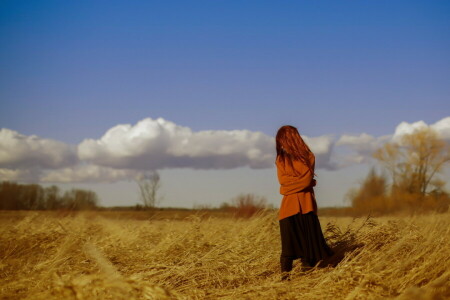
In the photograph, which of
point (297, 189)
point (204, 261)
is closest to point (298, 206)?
point (297, 189)

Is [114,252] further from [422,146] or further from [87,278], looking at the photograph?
[422,146]

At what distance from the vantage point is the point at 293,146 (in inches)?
239

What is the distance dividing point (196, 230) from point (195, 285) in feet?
10.8

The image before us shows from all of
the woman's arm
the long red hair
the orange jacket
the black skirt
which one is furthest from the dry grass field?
the long red hair

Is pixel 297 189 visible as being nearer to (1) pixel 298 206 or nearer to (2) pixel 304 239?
(1) pixel 298 206

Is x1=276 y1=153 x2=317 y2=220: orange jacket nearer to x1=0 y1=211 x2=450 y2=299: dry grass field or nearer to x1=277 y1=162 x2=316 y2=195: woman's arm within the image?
x1=277 y1=162 x2=316 y2=195: woman's arm

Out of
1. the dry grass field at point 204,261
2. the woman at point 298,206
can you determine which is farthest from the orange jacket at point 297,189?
the dry grass field at point 204,261

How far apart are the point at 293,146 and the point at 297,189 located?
1.80ft

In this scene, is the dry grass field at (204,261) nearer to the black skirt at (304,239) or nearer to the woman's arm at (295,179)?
the black skirt at (304,239)

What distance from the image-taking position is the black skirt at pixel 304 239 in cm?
605

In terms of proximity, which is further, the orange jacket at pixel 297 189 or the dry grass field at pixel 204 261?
the orange jacket at pixel 297 189

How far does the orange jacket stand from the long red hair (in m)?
0.05

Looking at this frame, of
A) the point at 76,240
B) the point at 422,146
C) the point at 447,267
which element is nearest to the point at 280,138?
the point at 447,267

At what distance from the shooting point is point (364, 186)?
3797 cm
